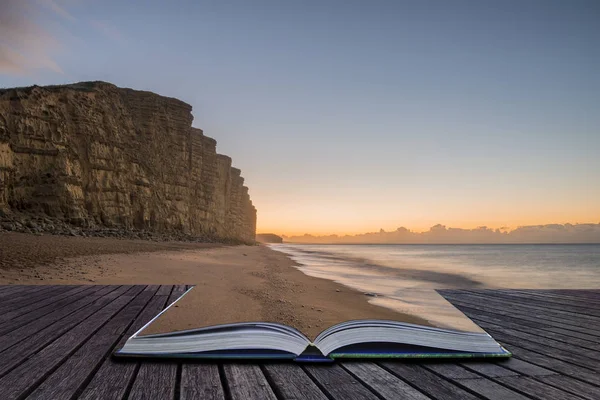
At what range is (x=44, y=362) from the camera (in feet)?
7.29

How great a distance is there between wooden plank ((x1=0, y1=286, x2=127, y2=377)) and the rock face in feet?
72.1

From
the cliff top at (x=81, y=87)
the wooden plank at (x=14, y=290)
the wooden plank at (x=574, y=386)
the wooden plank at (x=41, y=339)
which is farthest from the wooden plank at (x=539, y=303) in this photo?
the cliff top at (x=81, y=87)

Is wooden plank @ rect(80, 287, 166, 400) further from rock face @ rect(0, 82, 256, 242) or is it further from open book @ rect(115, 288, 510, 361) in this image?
rock face @ rect(0, 82, 256, 242)

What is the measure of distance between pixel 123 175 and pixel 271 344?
3330cm

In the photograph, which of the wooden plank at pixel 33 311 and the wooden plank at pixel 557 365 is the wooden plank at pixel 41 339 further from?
the wooden plank at pixel 557 365

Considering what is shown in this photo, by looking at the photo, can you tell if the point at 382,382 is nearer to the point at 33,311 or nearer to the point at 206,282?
the point at 33,311

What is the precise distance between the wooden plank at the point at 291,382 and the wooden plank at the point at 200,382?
263mm

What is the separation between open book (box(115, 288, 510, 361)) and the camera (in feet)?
7.18

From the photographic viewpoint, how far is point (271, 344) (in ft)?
7.22

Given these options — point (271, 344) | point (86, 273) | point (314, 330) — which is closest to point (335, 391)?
point (271, 344)

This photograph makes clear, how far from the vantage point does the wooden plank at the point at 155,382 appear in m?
1.74

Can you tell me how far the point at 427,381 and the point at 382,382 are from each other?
0.24 meters

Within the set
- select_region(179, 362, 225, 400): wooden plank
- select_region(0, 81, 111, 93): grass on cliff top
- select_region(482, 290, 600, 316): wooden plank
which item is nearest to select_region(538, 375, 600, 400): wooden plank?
select_region(179, 362, 225, 400): wooden plank

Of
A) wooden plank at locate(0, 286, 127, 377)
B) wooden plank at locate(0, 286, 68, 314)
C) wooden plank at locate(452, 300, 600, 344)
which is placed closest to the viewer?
wooden plank at locate(0, 286, 127, 377)
